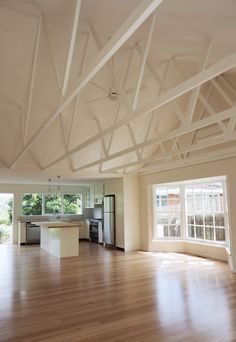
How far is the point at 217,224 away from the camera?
22.5ft

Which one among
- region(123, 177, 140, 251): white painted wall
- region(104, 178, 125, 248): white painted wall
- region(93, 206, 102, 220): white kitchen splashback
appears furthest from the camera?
region(93, 206, 102, 220): white kitchen splashback

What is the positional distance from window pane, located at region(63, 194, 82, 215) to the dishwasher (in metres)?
1.56

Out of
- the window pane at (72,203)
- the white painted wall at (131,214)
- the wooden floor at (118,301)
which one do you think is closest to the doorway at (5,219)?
the window pane at (72,203)

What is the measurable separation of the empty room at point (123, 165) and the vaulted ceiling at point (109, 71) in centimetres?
2

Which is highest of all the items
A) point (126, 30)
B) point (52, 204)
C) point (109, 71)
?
point (109, 71)

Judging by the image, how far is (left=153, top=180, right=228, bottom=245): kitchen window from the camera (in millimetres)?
6824

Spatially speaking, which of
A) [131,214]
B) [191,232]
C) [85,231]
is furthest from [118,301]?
[85,231]

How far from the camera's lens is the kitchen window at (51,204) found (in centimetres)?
1077

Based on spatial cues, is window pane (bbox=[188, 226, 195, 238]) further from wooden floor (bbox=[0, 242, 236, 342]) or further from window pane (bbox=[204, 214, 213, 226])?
wooden floor (bbox=[0, 242, 236, 342])

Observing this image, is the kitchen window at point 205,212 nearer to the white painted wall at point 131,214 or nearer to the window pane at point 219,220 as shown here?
the window pane at point 219,220

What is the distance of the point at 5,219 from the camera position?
10.4 meters

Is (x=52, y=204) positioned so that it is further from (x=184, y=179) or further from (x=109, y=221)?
(x=184, y=179)

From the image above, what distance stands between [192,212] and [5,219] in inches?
279

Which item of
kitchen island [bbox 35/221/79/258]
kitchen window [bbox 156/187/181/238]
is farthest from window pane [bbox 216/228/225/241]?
kitchen island [bbox 35/221/79/258]
